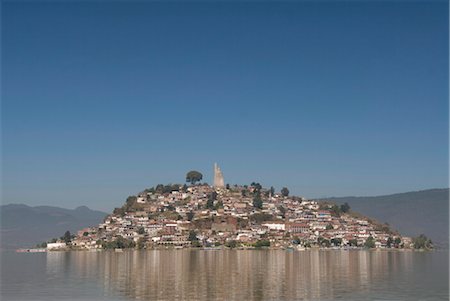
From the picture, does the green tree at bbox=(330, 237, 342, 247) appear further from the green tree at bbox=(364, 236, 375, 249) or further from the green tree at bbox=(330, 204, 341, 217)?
the green tree at bbox=(330, 204, 341, 217)

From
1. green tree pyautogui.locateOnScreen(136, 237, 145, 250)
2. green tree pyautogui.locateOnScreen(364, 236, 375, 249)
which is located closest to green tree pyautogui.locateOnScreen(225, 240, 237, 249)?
green tree pyautogui.locateOnScreen(136, 237, 145, 250)

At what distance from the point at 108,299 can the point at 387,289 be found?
614 inches

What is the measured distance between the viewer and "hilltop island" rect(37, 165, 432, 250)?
128125mm

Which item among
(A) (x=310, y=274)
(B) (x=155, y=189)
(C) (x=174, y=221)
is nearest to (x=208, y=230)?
(C) (x=174, y=221)

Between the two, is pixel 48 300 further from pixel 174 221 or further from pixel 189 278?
pixel 174 221

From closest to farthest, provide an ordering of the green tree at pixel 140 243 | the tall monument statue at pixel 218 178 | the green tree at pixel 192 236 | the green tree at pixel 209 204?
the green tree at pixel 140 243
the green tree at pixel 192 236
the green tree at pixel 209 204
the tall monument statue at pixel 218 178

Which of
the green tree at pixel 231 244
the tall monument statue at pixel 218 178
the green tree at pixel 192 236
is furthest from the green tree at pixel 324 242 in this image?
the tall monument statue at pixel 218 178

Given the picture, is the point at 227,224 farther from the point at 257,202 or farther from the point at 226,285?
the point at 226,285

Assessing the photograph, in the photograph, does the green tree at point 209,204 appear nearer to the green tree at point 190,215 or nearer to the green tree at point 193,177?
the green tree at point 190,215

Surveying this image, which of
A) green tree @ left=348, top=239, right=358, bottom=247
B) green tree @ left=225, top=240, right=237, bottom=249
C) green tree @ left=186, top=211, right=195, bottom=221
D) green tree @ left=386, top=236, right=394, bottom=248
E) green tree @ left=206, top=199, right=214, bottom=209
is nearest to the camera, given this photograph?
green tree @ left=225, top=240, right=237, bottom=249

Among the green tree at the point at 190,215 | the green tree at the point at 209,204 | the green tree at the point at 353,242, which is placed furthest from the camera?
the green tree at the point at 209,204

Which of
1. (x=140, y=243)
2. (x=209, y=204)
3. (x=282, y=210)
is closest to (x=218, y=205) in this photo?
(x=209, y=204)

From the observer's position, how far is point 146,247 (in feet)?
407

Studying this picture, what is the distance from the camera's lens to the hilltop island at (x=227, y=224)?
128125 millimetres
